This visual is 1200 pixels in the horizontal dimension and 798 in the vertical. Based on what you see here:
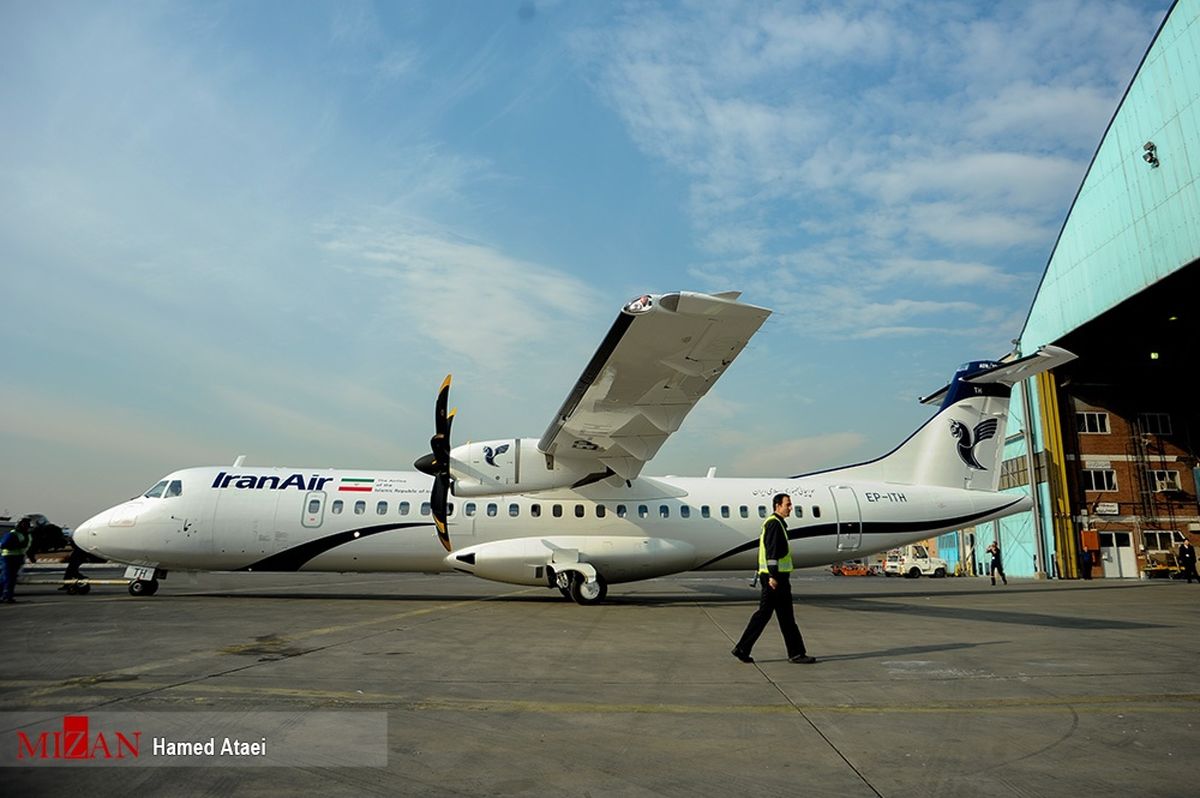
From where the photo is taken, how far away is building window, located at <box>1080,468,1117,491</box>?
29.7m

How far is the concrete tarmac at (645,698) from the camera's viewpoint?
3.48 meters

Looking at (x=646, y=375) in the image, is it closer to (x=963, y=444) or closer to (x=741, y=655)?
(x=741, y=655)

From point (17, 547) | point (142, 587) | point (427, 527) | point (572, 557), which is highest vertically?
point (427, 527)

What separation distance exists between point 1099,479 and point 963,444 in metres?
18.0

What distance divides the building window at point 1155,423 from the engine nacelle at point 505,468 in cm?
2961

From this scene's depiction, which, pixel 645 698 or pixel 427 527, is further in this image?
pixel 427 527

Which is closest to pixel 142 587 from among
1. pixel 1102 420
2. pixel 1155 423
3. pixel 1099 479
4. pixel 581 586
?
pixel 581 586

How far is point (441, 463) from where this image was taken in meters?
13.3

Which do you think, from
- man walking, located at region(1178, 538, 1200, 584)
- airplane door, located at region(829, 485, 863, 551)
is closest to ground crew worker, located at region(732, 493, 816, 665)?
airplane door, located at region(829, 485, 863, 551)

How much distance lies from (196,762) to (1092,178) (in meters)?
30.2

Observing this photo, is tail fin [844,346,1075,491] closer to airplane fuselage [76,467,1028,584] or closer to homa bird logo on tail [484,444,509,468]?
airplane fuselage [76,467,1028,584]

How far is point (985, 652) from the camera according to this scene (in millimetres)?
7914

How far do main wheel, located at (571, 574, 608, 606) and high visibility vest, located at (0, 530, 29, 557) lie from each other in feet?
35.3

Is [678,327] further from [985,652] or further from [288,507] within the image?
[288,507]
